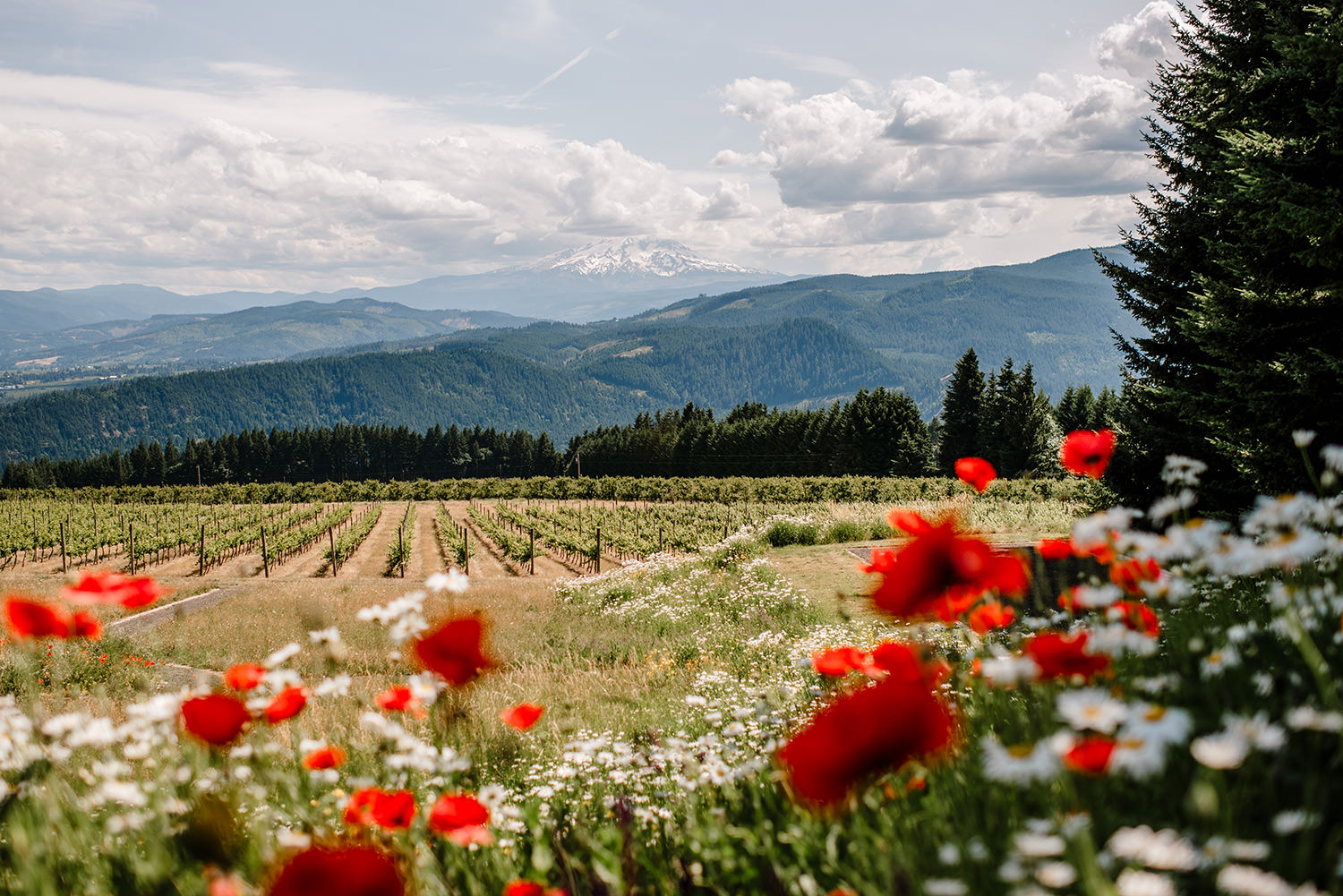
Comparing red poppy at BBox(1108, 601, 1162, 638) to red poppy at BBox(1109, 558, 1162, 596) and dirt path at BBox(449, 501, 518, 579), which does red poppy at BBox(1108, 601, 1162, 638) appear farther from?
dirt path at BBox(449, 501, 518, 579)

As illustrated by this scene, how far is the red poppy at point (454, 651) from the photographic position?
72.6 inches

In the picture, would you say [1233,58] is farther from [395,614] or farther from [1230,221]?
[395,614]

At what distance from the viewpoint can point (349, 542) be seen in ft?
118

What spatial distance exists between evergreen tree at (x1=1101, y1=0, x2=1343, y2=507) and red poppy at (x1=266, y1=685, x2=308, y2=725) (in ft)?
31.6

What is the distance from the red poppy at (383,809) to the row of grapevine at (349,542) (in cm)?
2878

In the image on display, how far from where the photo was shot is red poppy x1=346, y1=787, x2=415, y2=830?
5.79 feet

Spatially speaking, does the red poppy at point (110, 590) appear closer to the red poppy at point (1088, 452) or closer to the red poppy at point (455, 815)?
the red poppy at point (455, 815)

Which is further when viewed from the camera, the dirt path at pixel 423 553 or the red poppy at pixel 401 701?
the dirt path at pixel 423 553

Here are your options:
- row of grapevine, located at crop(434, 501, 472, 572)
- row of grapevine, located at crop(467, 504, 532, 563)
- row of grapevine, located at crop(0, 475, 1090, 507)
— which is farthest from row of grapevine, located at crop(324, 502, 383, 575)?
row of grapevine, located at crop(0, 475, 1090, 507)

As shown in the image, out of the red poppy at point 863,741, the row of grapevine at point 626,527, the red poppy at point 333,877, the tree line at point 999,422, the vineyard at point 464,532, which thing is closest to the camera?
the red poppy at point 333,877

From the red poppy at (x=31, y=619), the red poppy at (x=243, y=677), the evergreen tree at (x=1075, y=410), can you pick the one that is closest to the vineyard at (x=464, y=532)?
the red poppy at (x=243, y=677)

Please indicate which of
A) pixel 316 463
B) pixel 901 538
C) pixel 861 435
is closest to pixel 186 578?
pixel 901 538

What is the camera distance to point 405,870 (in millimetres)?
2078

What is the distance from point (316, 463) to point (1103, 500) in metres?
110
